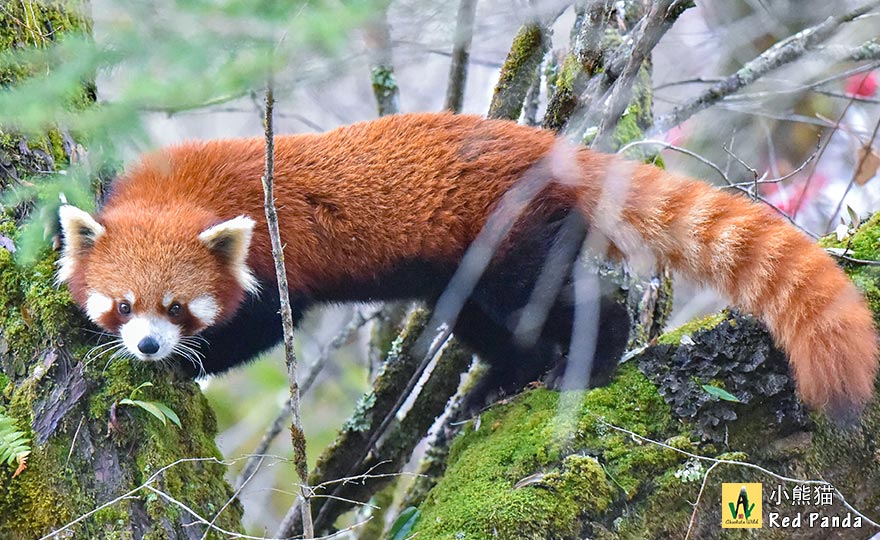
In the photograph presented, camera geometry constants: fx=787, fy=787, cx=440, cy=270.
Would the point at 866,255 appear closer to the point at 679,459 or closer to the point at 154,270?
the point at 679,459

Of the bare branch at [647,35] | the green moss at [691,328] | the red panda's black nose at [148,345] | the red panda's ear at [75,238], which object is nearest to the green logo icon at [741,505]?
the green moss at [691,328]

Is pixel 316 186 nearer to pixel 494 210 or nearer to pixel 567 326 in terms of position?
pixel 494 210

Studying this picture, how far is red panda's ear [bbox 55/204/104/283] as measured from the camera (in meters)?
3.43

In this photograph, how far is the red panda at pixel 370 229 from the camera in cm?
350

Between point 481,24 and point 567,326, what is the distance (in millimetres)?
1662

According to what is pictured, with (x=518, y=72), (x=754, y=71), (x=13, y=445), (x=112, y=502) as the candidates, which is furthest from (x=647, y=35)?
(x=13, y=445)

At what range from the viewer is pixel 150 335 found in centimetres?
341

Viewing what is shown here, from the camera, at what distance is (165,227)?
12.1 ft

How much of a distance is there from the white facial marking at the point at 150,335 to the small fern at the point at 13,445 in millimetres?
619

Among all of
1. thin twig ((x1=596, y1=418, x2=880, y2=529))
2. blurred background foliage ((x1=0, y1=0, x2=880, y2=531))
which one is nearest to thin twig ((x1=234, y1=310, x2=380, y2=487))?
blurred background foliage ((x1=0, y1=0, x2=880, y2=531))

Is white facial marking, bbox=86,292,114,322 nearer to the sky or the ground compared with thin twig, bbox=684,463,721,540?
nearer to the sky

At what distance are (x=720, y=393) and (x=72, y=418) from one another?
7.85 ft

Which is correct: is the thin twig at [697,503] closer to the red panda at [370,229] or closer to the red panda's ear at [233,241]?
the red panda at [370,229]

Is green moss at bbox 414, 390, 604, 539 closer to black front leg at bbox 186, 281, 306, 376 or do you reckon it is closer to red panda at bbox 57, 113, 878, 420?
red panda at bbox 57, 113, 878, 420
